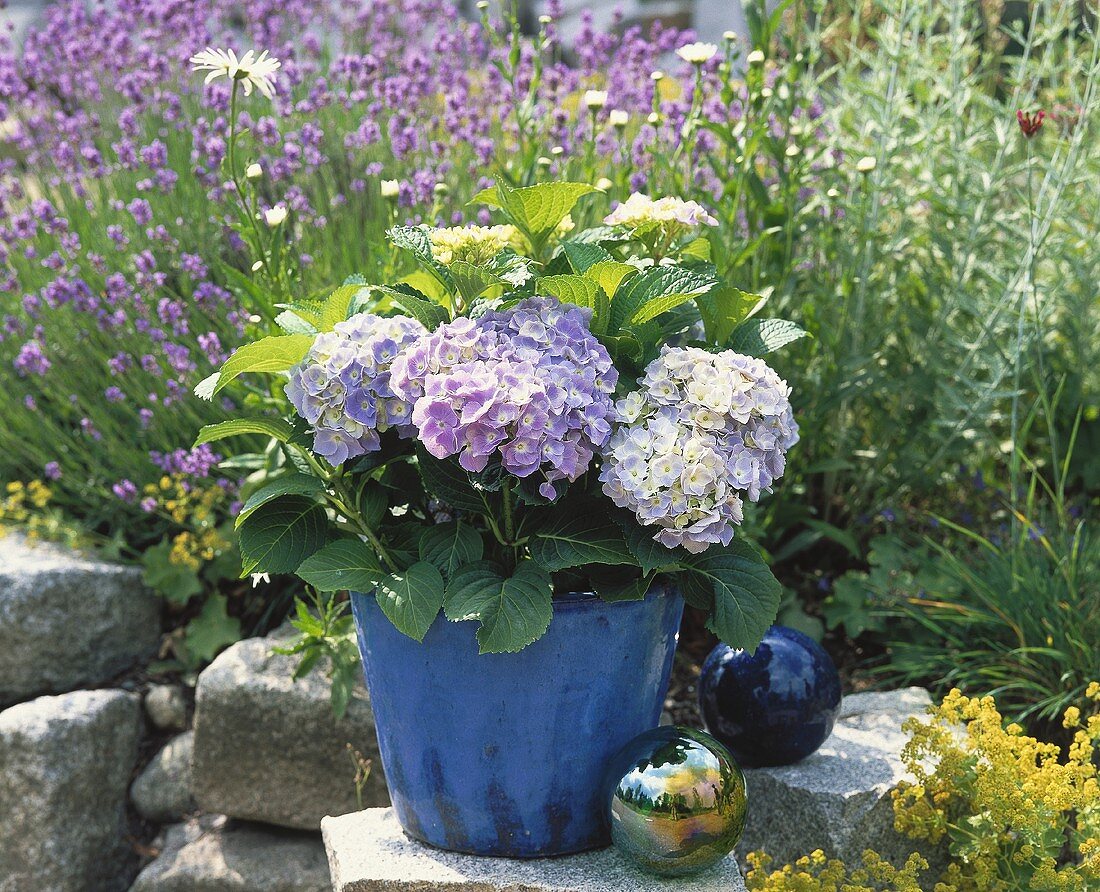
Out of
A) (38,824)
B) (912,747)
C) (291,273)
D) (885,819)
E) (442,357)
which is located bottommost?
(38,824)

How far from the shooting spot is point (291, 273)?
7.96 ft

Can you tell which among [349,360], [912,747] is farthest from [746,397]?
[912,747]

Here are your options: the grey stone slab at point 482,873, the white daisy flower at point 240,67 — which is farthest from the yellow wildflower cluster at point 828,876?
the white daisy flower at point 240,67

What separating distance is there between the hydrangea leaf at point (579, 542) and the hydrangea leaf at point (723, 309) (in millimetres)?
403

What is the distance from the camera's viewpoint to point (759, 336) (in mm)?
1945

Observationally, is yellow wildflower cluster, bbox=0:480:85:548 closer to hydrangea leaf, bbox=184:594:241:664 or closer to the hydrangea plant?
hydrangea leaf, bbox=184:594:241:664

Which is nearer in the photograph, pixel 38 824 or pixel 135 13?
pixel 38 824

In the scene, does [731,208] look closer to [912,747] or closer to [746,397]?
[746,397]

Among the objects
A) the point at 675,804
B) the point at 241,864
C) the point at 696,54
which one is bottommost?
the point at 241,864

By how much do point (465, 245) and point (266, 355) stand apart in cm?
37

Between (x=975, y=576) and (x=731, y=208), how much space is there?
984 millimetres

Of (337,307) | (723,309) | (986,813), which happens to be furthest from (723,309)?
(986,813)

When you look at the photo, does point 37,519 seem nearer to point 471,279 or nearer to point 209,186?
point 209,186

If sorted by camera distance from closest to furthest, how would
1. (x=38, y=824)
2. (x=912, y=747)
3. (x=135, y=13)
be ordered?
(x=912, y=747)
(x=38, y=824)
(x=135, y=13)
